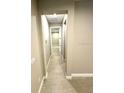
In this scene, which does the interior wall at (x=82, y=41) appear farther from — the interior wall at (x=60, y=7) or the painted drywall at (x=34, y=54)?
the painted drywall at (x=34, y=54)

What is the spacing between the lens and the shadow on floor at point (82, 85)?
3725 mm

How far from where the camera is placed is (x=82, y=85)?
412 cm

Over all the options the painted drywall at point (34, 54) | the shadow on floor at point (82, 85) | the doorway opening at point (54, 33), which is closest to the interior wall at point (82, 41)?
the shadow on floor at point (82, 85)

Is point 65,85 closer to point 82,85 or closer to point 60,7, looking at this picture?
point 82,85

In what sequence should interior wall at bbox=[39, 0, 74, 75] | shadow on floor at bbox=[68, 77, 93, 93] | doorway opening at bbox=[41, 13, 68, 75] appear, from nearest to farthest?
1. shadow on floor at bbox=[68, 77, 93, 93]
2. interior wall at bbox=[39, 0, 74, 75]
3. doorway opening at bbox=[41, 13, 68, 75]

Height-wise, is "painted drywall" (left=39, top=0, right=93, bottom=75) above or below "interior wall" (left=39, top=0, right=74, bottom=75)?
below

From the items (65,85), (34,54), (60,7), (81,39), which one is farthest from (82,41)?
(34,54)

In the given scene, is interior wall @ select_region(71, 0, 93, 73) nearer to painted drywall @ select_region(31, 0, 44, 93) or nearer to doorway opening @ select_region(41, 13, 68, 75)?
doorway opening @ select_region(41, 13, 68, 75)

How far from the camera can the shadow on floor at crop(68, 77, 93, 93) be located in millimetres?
3725

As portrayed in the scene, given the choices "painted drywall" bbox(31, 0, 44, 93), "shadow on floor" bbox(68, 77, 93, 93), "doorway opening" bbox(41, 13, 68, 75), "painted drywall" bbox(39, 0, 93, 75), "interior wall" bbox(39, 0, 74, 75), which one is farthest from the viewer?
"doorway opening" bbox(41, 13, 68, 75)

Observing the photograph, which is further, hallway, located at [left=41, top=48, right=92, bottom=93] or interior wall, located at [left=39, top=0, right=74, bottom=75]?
interior wall, located at [left=39, top=0, right=74, bottom=75]

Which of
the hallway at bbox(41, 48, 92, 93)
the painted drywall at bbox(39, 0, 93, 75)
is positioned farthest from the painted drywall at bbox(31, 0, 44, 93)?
the painted drywall at bbox(39, 0, 93, 75)
